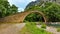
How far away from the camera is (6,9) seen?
125 feet

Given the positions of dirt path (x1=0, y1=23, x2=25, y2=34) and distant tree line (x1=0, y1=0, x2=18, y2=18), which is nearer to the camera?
dirt path (x1=0, y1=23, x2=25, y2=34)

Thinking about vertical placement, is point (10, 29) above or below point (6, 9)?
below

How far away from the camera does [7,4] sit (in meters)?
40.5

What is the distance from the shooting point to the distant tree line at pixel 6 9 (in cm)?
3537

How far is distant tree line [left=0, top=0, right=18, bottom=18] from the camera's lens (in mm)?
35366

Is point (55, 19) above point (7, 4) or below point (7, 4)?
below

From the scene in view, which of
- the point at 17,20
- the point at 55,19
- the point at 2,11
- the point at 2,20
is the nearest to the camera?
the point at 2,11

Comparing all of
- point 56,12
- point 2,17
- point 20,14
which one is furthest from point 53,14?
point 2,17

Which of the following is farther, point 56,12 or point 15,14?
point 56,12

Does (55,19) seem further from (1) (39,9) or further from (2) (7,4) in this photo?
(2) (7,4)

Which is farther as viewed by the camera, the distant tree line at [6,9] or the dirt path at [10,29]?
the distant tree line at [6,9]

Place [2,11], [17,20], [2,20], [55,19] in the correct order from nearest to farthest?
1. [2,11]
2. [2,20]
3. [17,20]
4. [55,19]

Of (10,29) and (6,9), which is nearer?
(10,29)

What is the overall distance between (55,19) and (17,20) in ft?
22.9
